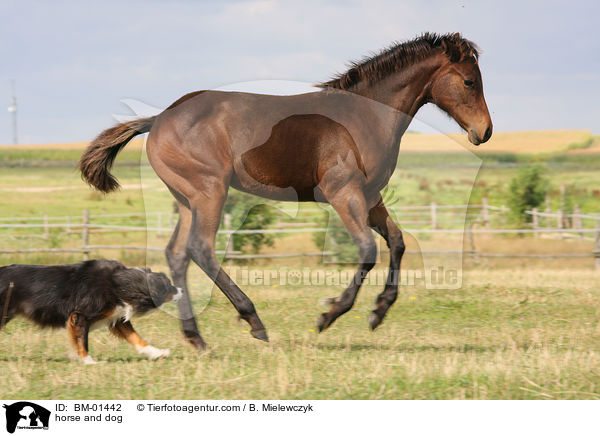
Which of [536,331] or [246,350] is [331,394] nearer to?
[246,350]

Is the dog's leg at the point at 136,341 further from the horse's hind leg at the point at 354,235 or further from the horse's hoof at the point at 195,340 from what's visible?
the horse's hind leg at the point at 354,235

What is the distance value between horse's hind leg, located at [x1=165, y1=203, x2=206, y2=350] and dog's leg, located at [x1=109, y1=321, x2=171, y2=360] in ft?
1.12

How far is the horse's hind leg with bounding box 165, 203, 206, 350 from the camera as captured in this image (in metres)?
5.17

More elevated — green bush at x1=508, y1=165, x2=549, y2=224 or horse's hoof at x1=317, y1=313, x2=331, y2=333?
green bush at x1=508, y1=165, x2=549, y2=224

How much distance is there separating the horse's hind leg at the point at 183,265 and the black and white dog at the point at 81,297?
36cm

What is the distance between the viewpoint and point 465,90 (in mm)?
5285

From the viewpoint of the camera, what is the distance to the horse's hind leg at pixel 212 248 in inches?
200

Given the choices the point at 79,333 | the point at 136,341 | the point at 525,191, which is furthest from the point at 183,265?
the point at 525,191

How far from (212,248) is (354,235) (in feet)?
4.04

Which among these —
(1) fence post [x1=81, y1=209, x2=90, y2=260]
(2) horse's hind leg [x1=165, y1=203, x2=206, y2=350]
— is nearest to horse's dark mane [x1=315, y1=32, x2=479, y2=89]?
(2) horse's hind leg [x1=165, y1=203, x2=206, y2=350]
